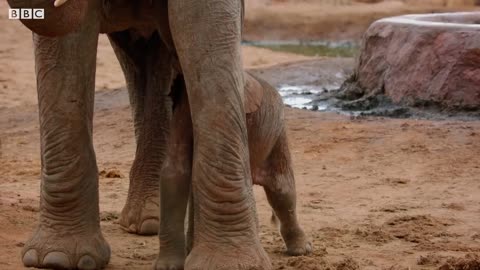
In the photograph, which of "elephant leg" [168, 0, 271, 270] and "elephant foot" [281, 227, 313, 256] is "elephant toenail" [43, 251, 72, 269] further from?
"elephant foot" [281, 227, 313, 256]

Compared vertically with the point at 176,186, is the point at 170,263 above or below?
below

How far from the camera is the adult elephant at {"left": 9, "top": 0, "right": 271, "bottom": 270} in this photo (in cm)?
405

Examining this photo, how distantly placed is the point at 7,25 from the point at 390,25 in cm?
927

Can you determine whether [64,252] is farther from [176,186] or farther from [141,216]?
[141,216]

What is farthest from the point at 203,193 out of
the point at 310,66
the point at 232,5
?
the point at 310,66

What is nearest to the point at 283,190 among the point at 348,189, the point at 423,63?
the point at 348,189

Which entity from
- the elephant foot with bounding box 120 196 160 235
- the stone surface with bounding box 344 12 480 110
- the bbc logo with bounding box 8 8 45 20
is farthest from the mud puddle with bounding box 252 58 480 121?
the bbc logo with bounding box 8 8 45 20

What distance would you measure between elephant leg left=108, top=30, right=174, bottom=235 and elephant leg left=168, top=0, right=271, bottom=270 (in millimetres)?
1579

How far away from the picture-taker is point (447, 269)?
465 cm

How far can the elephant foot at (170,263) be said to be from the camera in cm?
443

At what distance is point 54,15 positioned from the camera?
3697mm

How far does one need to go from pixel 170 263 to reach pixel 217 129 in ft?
2.15

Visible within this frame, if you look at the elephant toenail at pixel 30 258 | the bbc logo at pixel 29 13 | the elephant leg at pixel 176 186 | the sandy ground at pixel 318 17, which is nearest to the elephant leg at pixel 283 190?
the elephant leg at pixel 176 186

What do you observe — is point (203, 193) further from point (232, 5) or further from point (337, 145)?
point (337, 145)
